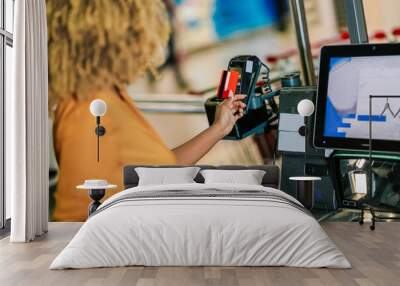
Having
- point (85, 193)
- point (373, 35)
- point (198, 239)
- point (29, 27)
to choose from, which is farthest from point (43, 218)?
point (373, 35)

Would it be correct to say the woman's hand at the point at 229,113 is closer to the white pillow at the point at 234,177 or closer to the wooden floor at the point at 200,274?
the white pillow at the point at 234,177

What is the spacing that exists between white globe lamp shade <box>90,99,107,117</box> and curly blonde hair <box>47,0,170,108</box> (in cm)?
50

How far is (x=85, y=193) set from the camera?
24.2 ft

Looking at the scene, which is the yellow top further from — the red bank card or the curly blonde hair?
the red bank card

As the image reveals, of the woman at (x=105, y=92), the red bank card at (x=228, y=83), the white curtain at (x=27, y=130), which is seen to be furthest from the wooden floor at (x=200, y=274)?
the red bank card at (x=228, y=83)

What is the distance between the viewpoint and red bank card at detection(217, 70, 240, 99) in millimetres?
7402

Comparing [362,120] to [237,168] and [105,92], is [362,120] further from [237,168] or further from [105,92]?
[105,92]

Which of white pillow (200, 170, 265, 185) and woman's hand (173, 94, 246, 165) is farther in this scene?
woman's hand (173, 94, 246, 165)

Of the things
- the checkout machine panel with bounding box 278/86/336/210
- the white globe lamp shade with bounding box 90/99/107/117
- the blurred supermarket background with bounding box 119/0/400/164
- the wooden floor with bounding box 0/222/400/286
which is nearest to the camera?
the wooden floor with bounding box 0/222/400/286

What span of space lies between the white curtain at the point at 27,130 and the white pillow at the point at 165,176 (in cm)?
102

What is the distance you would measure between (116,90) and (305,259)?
373 cm

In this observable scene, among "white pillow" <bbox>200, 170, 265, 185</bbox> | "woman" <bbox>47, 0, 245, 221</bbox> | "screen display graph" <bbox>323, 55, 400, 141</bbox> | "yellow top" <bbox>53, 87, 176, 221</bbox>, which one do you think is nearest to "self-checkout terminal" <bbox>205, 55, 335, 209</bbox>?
"woman" <bbox>47, 0, 245, 221</bbox>

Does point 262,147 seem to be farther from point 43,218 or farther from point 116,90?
point 43,218

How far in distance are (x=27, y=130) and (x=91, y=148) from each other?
1581mm
